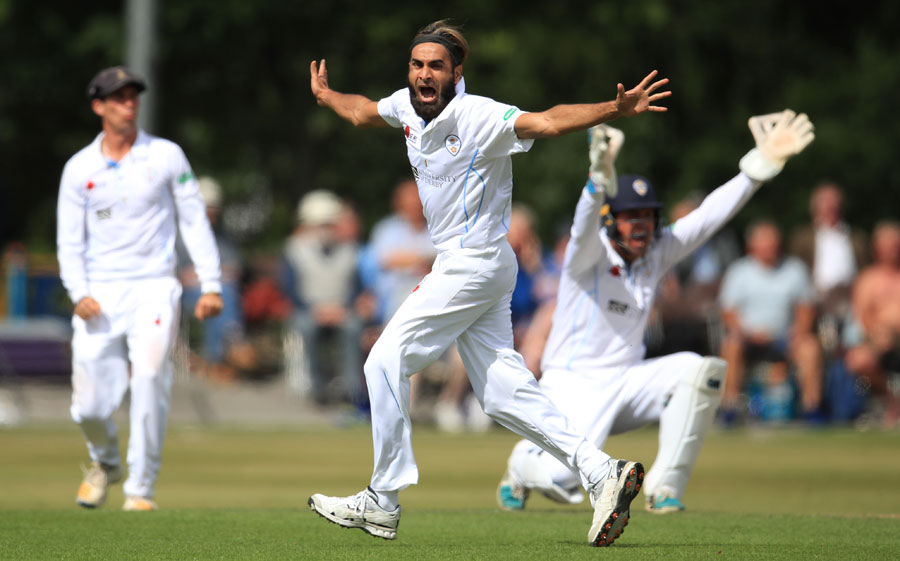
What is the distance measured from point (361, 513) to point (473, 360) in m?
0.98

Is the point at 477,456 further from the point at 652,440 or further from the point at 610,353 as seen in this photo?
the point at 610,353

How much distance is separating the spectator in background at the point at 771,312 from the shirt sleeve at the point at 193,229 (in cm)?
871

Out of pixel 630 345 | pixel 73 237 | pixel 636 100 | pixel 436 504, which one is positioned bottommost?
pixel 436 504

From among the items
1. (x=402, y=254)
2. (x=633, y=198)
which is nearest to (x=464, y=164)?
(x=633, y=198)

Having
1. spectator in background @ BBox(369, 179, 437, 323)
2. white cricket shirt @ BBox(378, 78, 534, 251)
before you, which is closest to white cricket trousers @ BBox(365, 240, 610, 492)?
white cricket shirt @ BBox(378, 78, 534, 251)

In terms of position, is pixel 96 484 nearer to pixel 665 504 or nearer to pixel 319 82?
pixel 319 82

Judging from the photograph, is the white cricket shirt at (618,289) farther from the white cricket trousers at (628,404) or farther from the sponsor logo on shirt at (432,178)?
the sponsor logo on shirt at (432,178)

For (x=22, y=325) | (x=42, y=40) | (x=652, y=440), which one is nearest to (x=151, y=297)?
(x=652, y=440)

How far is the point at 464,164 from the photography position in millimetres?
7980

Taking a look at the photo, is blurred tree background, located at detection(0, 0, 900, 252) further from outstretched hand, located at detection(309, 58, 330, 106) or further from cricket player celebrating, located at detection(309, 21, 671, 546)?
cricket player celebrating, located at detection(309, 21, 671, 546)

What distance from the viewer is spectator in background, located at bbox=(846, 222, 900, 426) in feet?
57.2

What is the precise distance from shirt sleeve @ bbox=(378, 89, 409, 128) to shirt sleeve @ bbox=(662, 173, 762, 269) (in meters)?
2.56

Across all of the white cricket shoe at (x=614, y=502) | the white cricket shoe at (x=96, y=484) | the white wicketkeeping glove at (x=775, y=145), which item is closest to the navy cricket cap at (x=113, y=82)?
the white cricket shoe at (x=96, y=484)

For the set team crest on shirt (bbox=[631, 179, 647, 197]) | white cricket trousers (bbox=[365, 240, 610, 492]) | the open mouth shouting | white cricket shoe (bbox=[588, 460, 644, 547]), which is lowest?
white cricket shoe (bbox=[588, 460, 644, 547])
